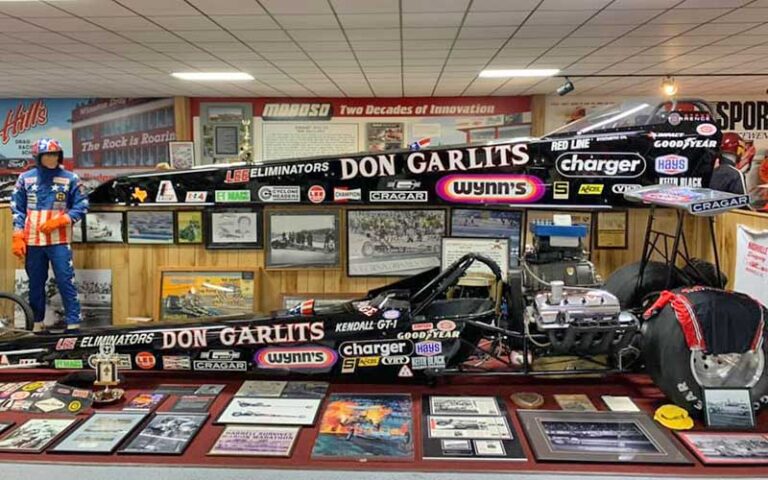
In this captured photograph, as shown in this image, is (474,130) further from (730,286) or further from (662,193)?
(662,193)

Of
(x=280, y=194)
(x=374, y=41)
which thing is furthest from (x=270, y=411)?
(x=374, y=41)

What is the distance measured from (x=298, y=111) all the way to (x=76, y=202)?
6.69 metres

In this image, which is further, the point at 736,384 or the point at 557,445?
the point at 736,384

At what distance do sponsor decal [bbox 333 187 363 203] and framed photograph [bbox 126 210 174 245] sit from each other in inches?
54.4

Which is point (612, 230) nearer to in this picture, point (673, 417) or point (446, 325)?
point (673, 417)

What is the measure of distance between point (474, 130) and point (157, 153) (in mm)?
5999

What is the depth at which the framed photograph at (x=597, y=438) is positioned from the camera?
2279 mm

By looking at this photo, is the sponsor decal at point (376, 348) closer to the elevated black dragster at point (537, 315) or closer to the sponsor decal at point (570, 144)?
the elevated black dragster at point (537, 315)

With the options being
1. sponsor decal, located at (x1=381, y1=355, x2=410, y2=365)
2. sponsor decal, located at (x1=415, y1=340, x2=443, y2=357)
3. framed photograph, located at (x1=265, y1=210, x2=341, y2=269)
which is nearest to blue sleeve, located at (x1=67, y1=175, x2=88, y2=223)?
framed photograph, located at (x1=265, y1=210, x2=341, y2=269)

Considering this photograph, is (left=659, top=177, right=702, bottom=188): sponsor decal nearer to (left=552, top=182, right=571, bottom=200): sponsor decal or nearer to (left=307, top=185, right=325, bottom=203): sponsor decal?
(left=552, top=182, right=571, bottom=200): sponsor decal

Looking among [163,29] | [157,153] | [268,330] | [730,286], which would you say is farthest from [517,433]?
[157,153]

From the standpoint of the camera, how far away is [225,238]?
466 cm

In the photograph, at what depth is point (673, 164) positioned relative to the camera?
3.77m

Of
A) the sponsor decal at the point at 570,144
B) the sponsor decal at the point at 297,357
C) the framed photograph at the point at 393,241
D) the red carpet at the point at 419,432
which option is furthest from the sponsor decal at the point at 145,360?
the sponsor decal at the point at 570,144
